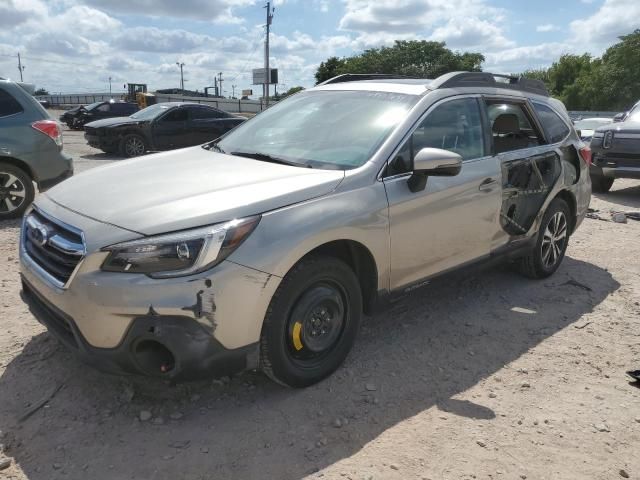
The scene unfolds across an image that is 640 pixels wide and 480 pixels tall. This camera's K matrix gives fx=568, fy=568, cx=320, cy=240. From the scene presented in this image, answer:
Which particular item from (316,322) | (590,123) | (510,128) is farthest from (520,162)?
(590,123)

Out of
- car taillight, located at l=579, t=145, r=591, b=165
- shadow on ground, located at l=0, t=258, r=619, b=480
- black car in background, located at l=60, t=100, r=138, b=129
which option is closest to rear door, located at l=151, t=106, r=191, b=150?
black car in background, located at l=60, t=100, r=138, b=129

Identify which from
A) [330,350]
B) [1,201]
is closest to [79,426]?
[330,350]

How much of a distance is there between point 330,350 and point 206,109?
43.5 ft

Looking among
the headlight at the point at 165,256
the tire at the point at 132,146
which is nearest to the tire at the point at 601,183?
the headlight at the point at 165,256

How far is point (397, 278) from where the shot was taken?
3553 mm

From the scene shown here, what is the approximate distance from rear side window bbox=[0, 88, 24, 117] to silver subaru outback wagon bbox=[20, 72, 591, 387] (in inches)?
151

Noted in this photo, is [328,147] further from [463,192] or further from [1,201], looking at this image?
[1,201]

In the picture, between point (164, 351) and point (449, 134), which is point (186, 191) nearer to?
point (164, 351)

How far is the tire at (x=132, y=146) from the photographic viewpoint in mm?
14281

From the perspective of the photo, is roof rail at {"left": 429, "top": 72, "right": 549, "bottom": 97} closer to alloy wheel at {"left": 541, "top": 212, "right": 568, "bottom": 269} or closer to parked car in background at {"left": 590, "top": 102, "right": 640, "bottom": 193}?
alloy wheel at {"left": 541, "top": 212, "right": 568, "bottom": 269}

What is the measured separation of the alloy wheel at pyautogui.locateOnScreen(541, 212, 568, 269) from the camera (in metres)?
5.09

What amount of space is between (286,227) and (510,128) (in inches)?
109

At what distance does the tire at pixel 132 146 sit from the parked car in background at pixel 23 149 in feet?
24.2

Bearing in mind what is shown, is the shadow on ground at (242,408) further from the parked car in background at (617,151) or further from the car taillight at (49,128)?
the parked car in background at (617,151)
